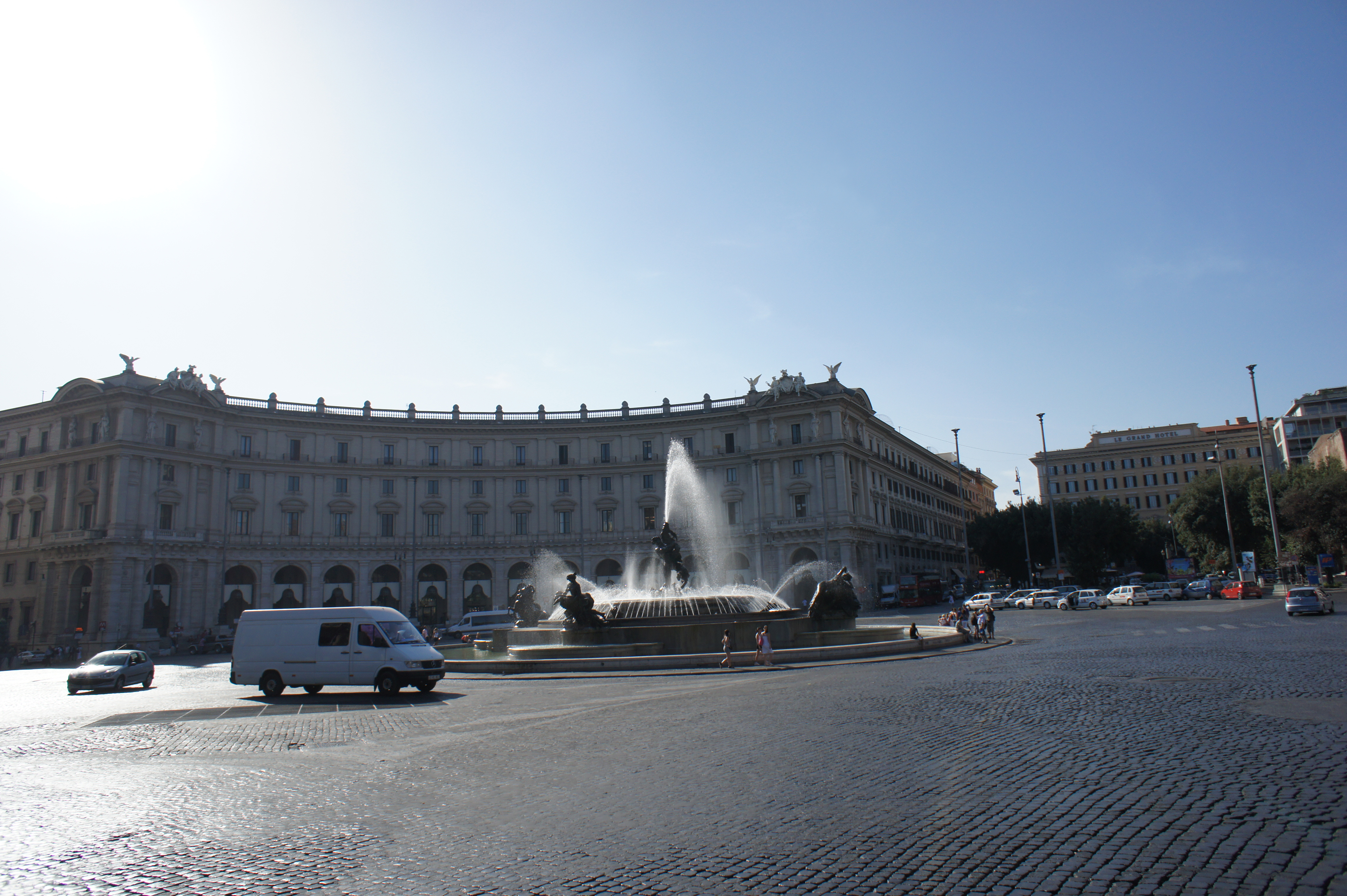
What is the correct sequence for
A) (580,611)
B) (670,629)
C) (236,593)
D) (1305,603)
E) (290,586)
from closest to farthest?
(670,629), (580,611), (1305,603), (236,593), (290,586)

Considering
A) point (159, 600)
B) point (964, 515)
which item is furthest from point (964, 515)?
point (159, 600)

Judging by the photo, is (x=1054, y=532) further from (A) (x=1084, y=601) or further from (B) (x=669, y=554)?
(B) (x=669, y=554)

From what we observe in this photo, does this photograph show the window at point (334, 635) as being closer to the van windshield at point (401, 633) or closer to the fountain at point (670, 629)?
the van windshield at point (401, 633)

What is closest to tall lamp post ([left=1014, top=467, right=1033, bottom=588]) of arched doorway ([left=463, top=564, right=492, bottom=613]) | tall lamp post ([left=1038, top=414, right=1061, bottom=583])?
tall lamp post ([left=1038, top=414, right=1061, bottom=583])

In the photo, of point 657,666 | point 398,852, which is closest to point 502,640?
point 657,666

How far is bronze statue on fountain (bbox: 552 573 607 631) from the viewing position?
84.1 feet

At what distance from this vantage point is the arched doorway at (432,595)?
6712 cm

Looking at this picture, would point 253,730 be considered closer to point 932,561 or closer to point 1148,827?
point 1148,827

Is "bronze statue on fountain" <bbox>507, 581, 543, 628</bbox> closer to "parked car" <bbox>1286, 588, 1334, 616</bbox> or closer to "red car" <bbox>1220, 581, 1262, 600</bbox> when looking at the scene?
"parked car" <bbox>1286, 588, 1334, 616</bbox>

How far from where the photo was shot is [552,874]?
5773 millimetres

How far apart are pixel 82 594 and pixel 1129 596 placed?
69104 mm

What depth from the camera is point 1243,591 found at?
50531mm

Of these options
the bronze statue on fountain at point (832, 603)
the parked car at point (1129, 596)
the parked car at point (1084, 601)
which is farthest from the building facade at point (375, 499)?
the bronze statue on fountain at point (832, 603)

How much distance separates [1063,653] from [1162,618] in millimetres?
17322
